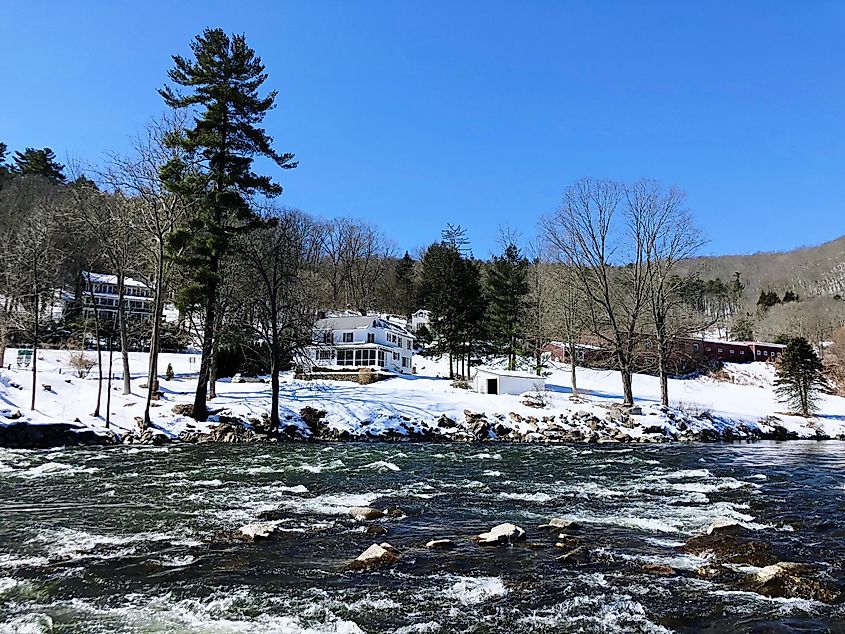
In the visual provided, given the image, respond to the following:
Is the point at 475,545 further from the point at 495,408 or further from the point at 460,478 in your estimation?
the point at 495,408

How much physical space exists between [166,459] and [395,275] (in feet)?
256

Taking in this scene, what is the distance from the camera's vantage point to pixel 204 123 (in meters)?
29.1

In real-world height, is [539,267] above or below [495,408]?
above

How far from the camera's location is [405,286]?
93.5 meters

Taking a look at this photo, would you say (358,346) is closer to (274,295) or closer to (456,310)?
(456,310)

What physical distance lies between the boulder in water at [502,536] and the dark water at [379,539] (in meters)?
0.27

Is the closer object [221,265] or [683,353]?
[221,265]

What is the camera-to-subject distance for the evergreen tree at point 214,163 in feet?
92.6

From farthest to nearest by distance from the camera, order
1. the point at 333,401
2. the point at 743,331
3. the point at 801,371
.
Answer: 1. the point at 743,331
2. the point at 801,371
3. the point at 333,401

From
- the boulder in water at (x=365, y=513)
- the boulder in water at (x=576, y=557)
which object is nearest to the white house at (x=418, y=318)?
the boulder in water at (x=365, y=513)

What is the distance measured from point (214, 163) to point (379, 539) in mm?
24538

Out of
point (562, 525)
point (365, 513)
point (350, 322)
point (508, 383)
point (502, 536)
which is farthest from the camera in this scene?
point (350, 322)

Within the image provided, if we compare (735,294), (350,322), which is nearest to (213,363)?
(350,322)

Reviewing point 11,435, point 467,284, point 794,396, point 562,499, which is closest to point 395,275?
point 467,284
